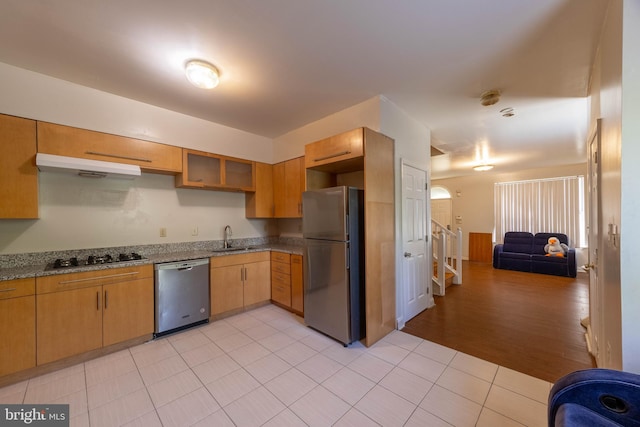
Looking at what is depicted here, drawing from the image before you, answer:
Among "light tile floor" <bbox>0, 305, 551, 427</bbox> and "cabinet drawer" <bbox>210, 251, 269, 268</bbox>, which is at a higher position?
"cabinet drawer" <bbox>210, 251, 269, 268</bbox>

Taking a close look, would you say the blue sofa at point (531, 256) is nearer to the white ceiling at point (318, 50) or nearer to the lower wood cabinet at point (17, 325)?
the white ceiling at point (318, 50)

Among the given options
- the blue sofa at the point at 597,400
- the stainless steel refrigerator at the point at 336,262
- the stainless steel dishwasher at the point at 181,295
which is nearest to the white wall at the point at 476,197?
the stainless steel refrigerator at the point at 336,262

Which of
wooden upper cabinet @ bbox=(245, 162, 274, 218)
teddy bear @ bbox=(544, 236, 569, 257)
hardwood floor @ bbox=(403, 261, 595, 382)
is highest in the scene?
wooden upper cabinet @ bbox=(245, 162, 274, 218)

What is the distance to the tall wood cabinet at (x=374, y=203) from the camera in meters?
2.40

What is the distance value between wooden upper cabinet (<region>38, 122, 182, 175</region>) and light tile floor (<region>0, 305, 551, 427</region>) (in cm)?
198

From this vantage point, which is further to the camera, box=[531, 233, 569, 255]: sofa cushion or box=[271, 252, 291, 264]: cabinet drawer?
box=[531, 233, 569, 255]: sofa cushion

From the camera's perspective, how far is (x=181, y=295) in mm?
2689

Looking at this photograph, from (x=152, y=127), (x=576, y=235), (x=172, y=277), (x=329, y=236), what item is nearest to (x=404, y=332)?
(x=329, y=236)

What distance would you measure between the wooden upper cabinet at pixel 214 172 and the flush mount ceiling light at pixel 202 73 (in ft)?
4.00

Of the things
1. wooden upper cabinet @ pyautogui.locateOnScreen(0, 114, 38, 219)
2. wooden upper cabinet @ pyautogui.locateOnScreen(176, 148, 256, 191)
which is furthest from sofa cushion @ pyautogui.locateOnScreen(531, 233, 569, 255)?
wooden upper cabinet @ pyautogui.locateOnScreen(0, 114, 38, 219)

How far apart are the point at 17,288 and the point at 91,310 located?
52cm

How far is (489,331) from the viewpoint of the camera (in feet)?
9.08

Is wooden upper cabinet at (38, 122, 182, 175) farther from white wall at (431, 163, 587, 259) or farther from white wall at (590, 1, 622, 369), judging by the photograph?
white wall at (431, 163, 587, 259)

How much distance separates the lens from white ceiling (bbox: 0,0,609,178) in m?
1.51
